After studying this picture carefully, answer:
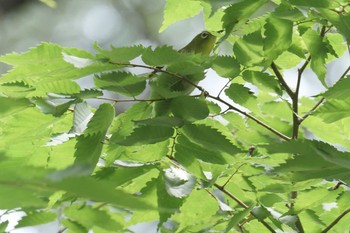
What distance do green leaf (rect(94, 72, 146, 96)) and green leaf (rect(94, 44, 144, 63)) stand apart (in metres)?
0.02

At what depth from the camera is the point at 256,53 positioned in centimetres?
71

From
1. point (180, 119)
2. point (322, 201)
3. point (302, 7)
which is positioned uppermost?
point (302, 7)

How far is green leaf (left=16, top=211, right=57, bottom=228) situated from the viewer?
79 cm

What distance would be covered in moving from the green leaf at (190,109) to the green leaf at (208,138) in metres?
0.02

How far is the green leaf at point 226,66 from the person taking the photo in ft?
2.27

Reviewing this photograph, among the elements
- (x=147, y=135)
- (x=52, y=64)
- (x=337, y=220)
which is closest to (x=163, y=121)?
(x=147, y=135)

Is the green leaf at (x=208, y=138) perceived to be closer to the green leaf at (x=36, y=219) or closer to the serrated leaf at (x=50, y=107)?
the serrated leaf at (x=50, y=107)

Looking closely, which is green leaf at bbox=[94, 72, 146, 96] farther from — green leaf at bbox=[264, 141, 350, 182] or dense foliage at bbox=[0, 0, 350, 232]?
green leaf at bbox=[264, 141, 350, 182]

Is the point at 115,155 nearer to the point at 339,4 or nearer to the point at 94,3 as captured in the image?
the point at 339,4

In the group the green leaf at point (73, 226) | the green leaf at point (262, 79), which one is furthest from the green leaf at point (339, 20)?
the green leaf at point (73, 226)

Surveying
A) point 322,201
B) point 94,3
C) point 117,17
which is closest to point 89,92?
point 322,201

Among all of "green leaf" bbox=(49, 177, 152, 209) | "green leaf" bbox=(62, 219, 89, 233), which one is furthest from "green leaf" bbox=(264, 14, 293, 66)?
"green leaf" bbox=(49, 177, 152, 209)

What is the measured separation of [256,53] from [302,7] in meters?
0.09

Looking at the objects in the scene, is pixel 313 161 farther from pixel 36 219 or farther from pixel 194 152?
pixel 36 219
